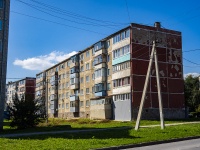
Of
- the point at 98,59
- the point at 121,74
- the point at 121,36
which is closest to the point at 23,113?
the point at 121,74

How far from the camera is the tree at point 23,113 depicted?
29516 millimetres

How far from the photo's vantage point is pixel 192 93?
219 ft

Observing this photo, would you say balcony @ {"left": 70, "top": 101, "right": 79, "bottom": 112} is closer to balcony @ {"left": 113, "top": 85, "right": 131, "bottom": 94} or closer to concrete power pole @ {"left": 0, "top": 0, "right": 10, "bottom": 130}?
balcony @ {"left": 113, "top": 85, "right": 131, "bottom": 94}

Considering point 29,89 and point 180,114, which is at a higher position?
point 29,89

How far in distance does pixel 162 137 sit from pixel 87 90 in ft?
154

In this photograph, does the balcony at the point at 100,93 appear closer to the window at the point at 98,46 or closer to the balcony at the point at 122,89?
the balcony at the point at 122,89

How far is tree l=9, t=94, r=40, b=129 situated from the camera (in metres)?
29.5

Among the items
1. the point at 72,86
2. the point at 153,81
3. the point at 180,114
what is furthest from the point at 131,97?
the point at 72,86

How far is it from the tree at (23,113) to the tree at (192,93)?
141 ft

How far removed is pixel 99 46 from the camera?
188ft

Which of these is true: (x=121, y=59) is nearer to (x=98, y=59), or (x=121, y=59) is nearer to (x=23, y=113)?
(x=98, y=59)

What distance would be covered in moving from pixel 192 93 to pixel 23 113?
46345 mm

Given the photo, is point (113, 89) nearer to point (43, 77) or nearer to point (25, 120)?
point (25, 120)

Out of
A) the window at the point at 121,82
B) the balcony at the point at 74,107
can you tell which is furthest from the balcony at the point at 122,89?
the balcony at the point at 74,107
